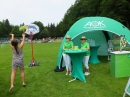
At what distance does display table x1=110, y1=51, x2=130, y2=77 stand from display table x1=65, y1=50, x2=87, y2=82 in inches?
44.7

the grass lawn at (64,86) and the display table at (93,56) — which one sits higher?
the display table at (93,56)

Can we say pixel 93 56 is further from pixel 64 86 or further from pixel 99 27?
pixel 64 86

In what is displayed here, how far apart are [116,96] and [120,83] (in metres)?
1.06

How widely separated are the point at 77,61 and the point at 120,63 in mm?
1543

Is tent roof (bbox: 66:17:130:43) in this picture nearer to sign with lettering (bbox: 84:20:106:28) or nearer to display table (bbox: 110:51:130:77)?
sign with lettering (bbox: 84:20:106:28)

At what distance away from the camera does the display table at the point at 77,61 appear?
18.6 feet

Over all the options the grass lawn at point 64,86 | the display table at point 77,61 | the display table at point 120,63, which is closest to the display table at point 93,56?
the grass lawn at point 64,86

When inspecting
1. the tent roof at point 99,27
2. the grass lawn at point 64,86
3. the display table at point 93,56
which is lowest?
the grass lawn at point 64,86

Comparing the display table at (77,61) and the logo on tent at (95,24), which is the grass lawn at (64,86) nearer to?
the display table at (77,61)

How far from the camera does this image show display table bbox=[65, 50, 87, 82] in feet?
18.6

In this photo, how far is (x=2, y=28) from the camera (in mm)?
74812

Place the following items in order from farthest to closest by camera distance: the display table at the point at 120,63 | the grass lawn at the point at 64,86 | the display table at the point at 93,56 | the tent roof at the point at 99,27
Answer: the display table at the point at 93,56, the tent roof at the point at 99,27, the display table at the point at 120,63, the grass lawn at the point at 64,86

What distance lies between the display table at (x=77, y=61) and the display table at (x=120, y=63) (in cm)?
113

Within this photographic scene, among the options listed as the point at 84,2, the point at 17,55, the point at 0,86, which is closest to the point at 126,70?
the point at 17,55
